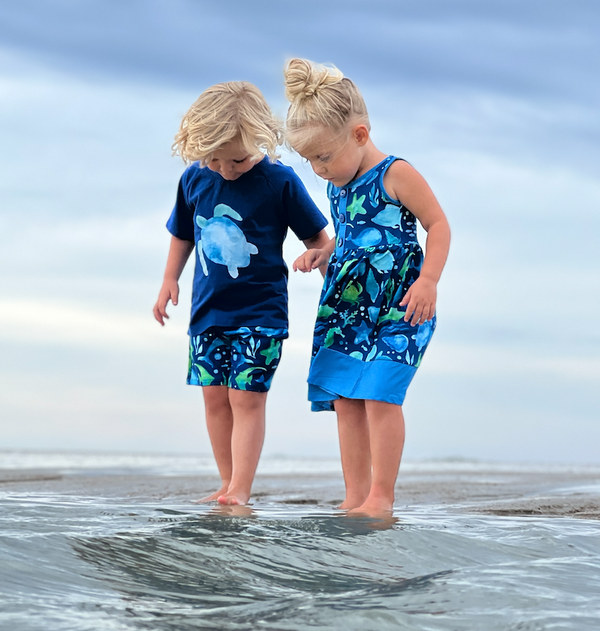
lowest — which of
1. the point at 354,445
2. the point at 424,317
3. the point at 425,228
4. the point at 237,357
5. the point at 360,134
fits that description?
the point at 354,445

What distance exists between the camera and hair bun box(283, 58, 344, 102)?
3219 millimetres

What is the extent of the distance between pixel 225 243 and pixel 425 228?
1005 mm

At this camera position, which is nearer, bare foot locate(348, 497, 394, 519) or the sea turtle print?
bare foot locate(348, 497, 394, 519)

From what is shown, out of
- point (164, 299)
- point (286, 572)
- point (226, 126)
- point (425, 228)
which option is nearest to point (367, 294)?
point (425, 228)

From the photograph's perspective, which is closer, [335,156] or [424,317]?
[424,317]

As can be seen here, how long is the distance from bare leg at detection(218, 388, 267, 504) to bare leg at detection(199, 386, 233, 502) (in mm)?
151

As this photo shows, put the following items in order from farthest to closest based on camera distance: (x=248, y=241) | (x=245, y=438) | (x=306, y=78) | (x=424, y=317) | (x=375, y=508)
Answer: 1. (x=248, y=241)
2. (x=245, y=438)
3. (x=306, y=78)
4. (x=424, y=317)
5. (x=375, y=508)

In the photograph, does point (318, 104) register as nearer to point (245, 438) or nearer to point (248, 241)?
point (248, 241)

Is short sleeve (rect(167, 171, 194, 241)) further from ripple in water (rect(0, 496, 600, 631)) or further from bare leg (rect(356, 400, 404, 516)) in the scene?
ripple in water (rect(0, 496, 600, 631))

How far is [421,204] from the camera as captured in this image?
3133 mm

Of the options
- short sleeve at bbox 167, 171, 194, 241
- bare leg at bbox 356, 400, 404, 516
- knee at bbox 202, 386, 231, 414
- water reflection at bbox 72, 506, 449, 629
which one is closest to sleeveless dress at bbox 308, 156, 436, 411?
bare leg at bbox 356, 400, 404, 516

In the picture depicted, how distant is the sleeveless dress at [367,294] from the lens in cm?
310

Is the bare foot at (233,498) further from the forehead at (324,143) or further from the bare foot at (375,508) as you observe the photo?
the forehead at (324,143)

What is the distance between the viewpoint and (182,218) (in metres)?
3.89
